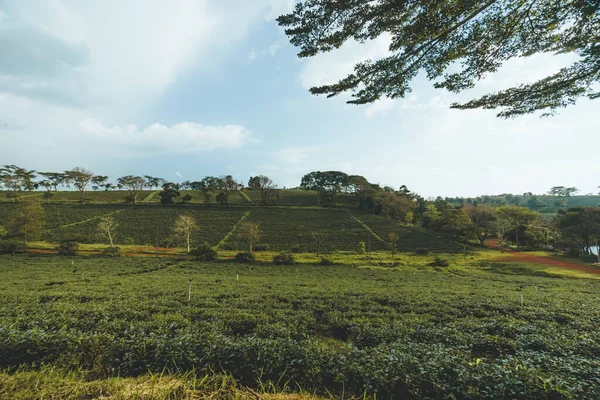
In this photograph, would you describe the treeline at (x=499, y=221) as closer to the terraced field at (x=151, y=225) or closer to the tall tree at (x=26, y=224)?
the terraced field at (x=151, y=225)

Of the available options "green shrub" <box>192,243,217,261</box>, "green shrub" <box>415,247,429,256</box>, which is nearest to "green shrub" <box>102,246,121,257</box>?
"green shrub" <box>192,243,217,261</box>

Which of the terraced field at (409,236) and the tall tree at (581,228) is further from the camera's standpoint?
the terraced field at (409,236)

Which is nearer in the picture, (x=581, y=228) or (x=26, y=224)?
(x=26, y=224)

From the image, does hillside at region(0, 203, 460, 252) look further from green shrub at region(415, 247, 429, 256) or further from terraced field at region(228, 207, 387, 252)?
green shrub at region(415, 247, 429, 256)

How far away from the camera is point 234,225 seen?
2420 inches

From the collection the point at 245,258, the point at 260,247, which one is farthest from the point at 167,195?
the point at 245,258

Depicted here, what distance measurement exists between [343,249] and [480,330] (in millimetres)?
42863

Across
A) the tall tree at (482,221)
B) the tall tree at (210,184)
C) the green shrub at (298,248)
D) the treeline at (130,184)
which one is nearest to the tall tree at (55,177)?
the treeline at (130,184)

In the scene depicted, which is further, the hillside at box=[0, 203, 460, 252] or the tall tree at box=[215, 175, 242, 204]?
the tall tree at box=[215, 175, 242, 204]

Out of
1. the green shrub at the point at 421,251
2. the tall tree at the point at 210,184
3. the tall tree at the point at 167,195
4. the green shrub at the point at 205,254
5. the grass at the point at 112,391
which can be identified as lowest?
the green shrub at the point at 421,251

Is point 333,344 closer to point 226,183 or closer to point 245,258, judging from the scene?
point 245,258

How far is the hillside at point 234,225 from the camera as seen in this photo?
51000mm

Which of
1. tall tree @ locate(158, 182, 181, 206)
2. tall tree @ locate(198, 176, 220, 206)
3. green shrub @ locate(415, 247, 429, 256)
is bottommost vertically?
green shrub @ locate(415, 247, 429, 256)

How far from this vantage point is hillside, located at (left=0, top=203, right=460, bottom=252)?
5100 centimetres
